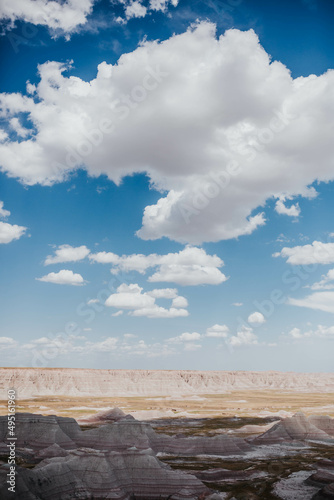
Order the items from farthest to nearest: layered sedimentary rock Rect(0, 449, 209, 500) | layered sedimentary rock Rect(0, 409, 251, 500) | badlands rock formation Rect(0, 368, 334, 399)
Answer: badlands rock formation Rect(0, 368, 334, 399)
layered sedimentary rock Rect(0, 449, 209, 500)
layered sedimentary rock Rect(0, 409, 251, 500)

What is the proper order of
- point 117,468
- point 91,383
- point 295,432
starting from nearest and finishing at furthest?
point 117,468 < point 295,432 < point 91,383

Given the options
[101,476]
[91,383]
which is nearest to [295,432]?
[101,476]

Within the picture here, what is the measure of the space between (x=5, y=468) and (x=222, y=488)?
57.1 ft

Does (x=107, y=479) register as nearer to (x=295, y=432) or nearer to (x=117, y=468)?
(x=117, y=468)

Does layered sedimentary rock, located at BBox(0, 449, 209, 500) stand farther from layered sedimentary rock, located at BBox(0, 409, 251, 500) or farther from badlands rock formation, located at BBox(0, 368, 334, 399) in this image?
badlands rock formation, located at BBox(0, 368, 334, 399)

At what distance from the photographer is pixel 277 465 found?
4162cm

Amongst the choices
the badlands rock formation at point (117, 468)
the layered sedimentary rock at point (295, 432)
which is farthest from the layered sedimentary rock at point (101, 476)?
the layered sedimentary rock at point (295, 432)

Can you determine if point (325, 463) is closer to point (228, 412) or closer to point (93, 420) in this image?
point (93, 420)

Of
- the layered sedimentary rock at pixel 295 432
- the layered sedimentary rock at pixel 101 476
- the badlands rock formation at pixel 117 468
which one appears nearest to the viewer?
the layered sedimentary rock at pixel 101 476

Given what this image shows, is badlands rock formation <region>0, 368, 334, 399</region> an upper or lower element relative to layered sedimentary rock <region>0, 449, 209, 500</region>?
lower

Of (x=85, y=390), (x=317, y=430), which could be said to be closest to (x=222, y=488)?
(x=317, y=430)

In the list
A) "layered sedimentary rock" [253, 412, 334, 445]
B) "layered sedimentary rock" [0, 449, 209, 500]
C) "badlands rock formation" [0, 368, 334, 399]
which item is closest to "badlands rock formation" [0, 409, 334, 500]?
"layered sedimentary rock" [0, 449, 209, 500]

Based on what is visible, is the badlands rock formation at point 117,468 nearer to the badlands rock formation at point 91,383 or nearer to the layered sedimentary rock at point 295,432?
the layered sedimentary rock at point 295,432

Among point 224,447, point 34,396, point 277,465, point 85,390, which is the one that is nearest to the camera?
point 277,465
